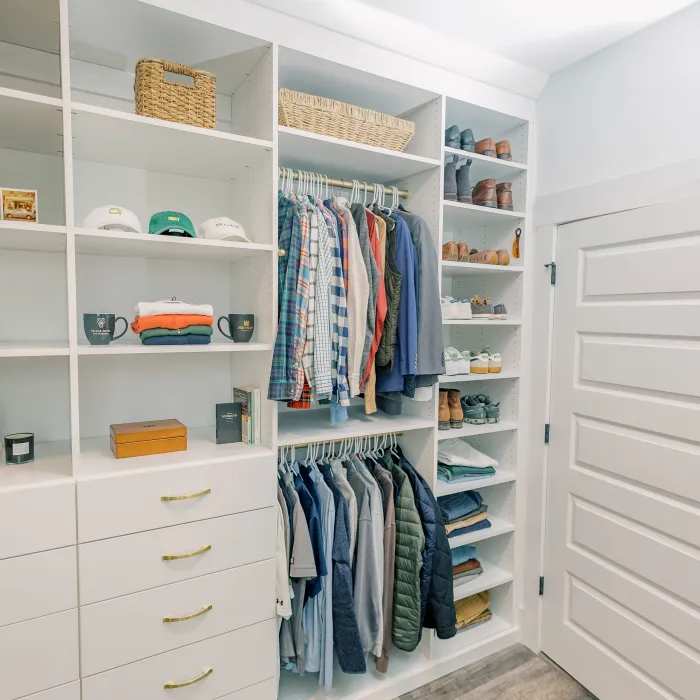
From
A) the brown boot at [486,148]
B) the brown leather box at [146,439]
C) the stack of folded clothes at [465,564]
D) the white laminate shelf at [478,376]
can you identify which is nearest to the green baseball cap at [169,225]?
the brown leather box at [146,439]

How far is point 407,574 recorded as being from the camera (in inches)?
80.7

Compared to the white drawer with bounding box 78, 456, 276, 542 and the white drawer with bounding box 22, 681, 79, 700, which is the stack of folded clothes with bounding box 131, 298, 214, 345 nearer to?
the white drawer with bounding box 78, 456, 276, 542

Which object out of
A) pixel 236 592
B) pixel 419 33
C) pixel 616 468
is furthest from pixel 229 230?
pixel 616 468

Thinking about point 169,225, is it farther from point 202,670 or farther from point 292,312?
point 202,670

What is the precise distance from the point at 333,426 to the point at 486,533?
976 millimetres

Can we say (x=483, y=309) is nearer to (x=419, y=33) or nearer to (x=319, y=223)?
(x=319, y=223)

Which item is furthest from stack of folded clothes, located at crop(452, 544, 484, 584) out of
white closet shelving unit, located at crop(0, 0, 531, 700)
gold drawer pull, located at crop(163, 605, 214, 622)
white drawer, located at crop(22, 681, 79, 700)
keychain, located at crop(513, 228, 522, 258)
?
white drawer, located at crop(22, 681, 79, 700)

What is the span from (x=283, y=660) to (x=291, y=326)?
4.28 ft

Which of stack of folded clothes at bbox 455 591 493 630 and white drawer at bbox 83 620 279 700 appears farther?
stack of folded clothes at bbox 455 591 493 630

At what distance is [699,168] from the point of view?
174 centimetres

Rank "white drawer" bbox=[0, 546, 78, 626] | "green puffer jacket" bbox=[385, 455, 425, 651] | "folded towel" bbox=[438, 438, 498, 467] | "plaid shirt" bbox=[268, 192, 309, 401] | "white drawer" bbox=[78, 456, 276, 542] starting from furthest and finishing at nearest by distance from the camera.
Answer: "folded towel" bbox=[438, 438, 498, 467]
"green puffer jacket" bbox=[385, 455, 425, 651]
"plaid shirt" bbox=[268, 192, 309, 401]
"white drawer" bbox=[78, 456, 276, 542]
"white drawer" bbox=[0, 546, 78, 626]

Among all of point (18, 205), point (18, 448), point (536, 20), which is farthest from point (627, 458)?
point (18, 205)

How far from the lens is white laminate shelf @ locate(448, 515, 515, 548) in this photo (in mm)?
2324

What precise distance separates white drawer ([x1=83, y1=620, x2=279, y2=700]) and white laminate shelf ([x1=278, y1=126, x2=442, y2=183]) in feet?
5.68
